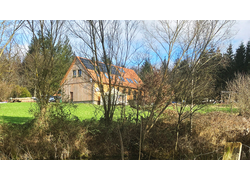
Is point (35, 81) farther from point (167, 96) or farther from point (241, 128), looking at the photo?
point (241, 128)

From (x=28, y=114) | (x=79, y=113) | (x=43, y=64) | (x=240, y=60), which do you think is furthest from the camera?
(x=240, y=60)

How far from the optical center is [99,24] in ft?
28.3

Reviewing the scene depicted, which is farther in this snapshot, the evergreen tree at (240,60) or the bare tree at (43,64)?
the evergreen tree at (240,60)

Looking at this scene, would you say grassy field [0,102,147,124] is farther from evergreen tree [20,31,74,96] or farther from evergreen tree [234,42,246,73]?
evergreen tree [234,42,246,73]

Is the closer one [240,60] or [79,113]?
[79,113]

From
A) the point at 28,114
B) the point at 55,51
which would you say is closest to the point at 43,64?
the point at 55,51

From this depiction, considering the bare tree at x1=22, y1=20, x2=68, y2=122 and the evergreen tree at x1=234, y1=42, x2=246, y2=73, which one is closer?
the bare tree at x1=22, y1=20, x2=68, y2=122

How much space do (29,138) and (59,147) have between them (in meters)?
1.20

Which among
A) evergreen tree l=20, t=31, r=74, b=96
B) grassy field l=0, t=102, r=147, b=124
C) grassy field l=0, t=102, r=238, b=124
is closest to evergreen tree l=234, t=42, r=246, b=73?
grassy field l=0, t=102, r=238, b=124

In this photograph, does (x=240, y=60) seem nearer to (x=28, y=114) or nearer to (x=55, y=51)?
(x=28, y=114)

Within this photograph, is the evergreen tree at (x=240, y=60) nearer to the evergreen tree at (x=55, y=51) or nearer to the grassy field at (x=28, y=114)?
the grassy field at (x=28, y=114)

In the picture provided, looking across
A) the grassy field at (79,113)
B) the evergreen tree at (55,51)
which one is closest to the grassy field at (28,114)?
the grassy field at (79,113)

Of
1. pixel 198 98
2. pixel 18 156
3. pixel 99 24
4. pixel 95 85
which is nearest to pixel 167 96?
pixel 198 98
